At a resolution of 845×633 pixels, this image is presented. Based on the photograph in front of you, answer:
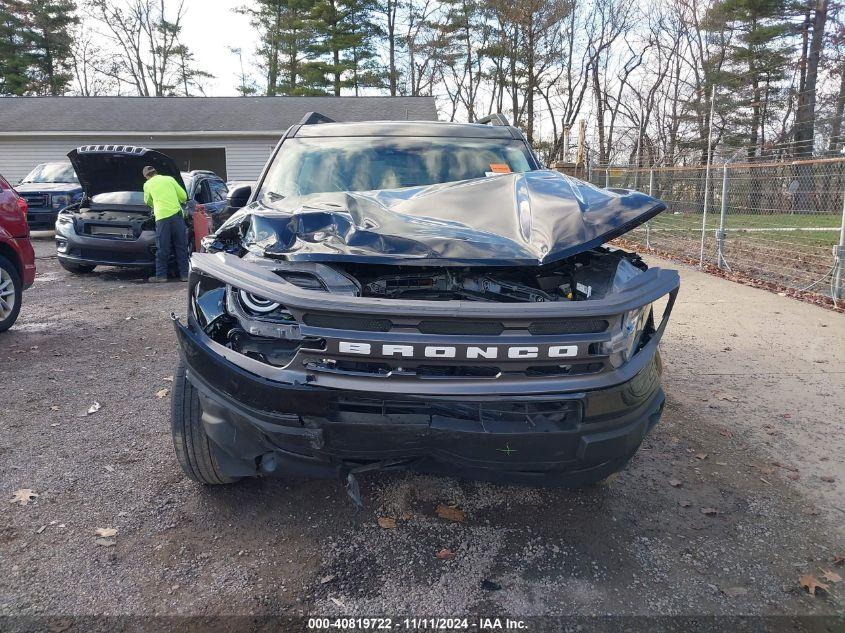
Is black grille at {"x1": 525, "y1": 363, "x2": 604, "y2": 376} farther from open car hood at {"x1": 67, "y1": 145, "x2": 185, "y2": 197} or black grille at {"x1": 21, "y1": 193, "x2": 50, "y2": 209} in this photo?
black grille at {"x1": 21, "y1": 193, "x2": 50, "y2": 209}

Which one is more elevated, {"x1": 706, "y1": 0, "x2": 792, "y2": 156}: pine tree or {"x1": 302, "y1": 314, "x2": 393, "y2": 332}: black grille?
{"x1": 706, "y1": 0, "x2": 792, "y2": 156}: pine tree

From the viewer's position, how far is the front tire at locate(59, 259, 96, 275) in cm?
935

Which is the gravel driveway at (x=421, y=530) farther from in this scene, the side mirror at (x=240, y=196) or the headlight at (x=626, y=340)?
the side mirror at (x=240, y=196)

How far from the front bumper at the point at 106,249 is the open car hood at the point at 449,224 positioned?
6.68 m

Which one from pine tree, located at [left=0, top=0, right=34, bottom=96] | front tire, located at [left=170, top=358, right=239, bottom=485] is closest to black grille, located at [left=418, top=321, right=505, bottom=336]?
front tire, located at [left=170, top=358, right=239, bottom=485]

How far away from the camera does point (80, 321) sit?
679cm

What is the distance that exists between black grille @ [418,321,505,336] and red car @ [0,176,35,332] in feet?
18.0

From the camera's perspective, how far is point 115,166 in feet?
27.3

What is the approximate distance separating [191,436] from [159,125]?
22.5m

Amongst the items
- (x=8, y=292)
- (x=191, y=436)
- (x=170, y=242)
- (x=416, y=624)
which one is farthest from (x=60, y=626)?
(x=170, y=242)

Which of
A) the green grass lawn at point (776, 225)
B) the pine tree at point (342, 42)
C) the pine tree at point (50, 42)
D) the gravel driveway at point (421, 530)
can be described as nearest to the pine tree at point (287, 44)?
the pine tree at point (342, 42)

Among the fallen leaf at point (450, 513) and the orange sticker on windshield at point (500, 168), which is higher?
the orange sticker on windshield at point (500, 168)

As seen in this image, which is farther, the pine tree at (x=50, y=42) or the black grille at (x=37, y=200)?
the pine tree at (x=50, y=42)

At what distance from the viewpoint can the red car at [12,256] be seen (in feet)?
19.3
